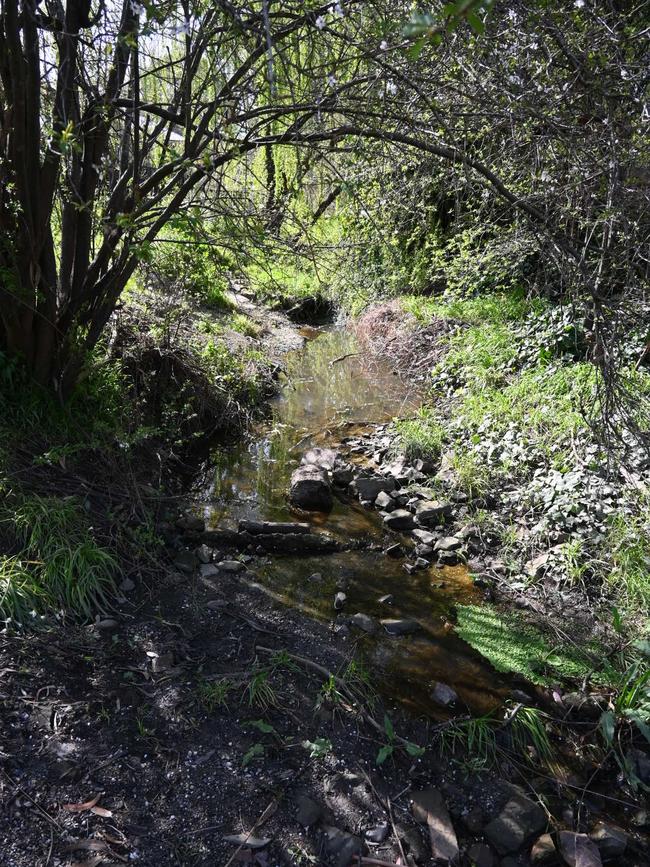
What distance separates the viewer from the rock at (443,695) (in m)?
3.41

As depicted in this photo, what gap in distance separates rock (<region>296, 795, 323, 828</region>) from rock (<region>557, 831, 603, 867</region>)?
111cm

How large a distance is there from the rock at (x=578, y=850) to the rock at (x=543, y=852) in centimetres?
5

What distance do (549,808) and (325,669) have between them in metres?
1.30

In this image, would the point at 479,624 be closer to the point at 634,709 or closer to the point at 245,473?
the point at 634,709

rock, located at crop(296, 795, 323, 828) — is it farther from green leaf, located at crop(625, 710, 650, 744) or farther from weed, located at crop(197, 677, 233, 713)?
green leaf, located at crop(625, 710, 650, 744)

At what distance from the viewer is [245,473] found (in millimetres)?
6195

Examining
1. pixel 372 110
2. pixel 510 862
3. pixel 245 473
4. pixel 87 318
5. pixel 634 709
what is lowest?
pixel 510 862

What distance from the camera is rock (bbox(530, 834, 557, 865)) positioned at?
260cm

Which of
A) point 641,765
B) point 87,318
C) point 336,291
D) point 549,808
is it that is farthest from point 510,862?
point 336,291

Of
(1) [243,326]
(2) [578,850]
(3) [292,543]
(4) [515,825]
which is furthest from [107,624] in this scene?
(1) [243,326]

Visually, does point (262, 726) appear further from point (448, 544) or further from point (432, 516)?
point (432, 516)

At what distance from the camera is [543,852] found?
8.57 ft

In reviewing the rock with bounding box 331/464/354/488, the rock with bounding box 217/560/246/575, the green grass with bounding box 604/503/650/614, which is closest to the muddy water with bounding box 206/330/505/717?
the rock with bounding box 217/560/246/575

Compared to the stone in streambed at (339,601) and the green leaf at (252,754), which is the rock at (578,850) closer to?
the green leaf at (252,754)
